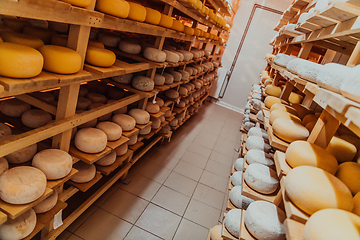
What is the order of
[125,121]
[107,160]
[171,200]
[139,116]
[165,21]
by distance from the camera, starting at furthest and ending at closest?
[171,200] < [139,116] < [165,21] < [125,121] < [107,160]

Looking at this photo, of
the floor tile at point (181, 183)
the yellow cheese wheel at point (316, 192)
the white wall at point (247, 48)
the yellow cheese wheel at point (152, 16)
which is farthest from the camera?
the white wall at point (247, 48)

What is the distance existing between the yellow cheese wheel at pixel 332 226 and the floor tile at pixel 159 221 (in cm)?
181

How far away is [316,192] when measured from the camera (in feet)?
3.29

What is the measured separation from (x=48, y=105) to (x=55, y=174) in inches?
20.3

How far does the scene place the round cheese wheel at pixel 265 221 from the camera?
4.42ft

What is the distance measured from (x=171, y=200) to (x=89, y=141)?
1.44 meters

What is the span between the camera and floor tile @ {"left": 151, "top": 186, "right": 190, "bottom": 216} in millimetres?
2779

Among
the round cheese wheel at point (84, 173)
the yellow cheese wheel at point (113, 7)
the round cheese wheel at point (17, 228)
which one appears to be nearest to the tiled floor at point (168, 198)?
the round cheese wheel at point (84, 173)

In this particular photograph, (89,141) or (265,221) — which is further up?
(265,221)

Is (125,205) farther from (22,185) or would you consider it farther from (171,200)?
(22,185)

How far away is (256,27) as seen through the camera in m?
7.43

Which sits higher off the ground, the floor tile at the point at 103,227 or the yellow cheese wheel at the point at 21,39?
the yellow cheese wheel at the point at 21,39

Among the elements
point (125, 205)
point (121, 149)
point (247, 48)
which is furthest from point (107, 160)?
point (247, 48)

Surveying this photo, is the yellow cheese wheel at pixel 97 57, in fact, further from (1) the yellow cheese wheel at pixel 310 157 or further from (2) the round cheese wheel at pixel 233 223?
(2) the round cheese wheel at pixel 233 223
